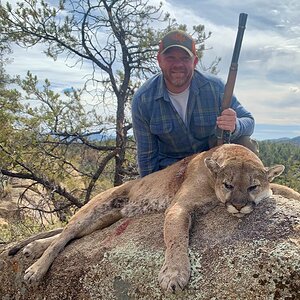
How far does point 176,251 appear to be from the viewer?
3988mm

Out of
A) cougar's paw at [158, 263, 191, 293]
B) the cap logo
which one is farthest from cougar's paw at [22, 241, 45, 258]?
the cap logo

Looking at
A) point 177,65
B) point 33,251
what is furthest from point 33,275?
point 177,65

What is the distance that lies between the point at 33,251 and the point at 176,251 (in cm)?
220

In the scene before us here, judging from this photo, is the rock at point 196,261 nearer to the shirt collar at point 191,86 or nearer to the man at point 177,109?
the man at point 177,109

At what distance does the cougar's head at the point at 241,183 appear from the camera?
4.32 m

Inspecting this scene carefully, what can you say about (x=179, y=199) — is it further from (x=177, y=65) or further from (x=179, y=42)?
(x=179, y=42)

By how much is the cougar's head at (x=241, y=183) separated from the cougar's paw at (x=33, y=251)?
2320 mm

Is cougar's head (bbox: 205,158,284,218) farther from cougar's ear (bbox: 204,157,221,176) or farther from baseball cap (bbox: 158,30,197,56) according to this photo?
baseball cap (bbox: 158,30,197,56)

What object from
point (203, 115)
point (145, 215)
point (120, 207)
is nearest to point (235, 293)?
point (145, 215)

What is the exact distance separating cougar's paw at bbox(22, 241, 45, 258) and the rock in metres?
0.07

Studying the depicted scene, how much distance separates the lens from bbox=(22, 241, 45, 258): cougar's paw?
537 centimetres

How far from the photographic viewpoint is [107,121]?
1283cm

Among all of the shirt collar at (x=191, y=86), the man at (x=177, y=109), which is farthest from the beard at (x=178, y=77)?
the shirt collar at (x=191, y=86)

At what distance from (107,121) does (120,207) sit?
738 cm
